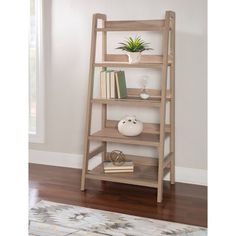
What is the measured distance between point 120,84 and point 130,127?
0.38 m

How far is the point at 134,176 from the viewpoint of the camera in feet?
10.7

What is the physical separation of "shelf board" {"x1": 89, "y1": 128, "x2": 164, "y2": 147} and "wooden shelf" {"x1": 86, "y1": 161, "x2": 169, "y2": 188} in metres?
0.28

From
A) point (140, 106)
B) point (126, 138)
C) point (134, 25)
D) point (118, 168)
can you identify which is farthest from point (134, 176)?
point (134, 25)

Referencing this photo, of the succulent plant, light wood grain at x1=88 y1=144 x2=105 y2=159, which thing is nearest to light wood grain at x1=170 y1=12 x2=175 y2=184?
the succulent plant

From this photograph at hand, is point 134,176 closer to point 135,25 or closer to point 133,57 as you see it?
point 133,57

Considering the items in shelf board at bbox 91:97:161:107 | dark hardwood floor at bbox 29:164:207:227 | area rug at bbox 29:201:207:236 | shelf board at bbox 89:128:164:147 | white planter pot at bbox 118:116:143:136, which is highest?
shelf board at bbox 91:97:161:107

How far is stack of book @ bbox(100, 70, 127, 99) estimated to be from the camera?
3324 mm

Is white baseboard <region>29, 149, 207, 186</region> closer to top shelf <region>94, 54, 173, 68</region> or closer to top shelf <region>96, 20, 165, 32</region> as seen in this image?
top shelf <region>94, 54, 173, 68</region>

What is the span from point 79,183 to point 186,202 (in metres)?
0.96

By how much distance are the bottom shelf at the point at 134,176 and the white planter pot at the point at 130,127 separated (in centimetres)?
33

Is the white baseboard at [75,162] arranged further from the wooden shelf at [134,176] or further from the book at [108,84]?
the book at [108,84]
